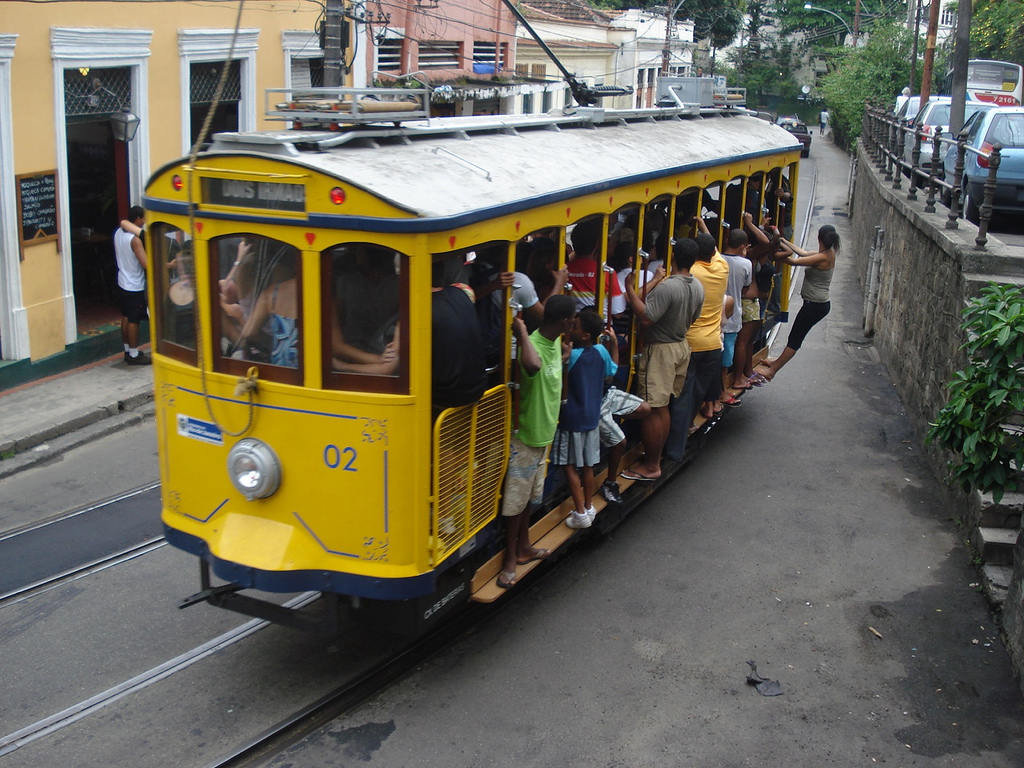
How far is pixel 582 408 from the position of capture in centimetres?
611

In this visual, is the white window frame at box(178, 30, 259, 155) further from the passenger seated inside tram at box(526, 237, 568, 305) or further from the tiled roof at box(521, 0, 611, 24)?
the tiled roof at box(521, 0, 611, 24)

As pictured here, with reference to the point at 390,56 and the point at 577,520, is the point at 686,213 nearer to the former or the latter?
the point at 577,520

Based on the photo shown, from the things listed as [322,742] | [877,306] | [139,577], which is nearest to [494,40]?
[877,306]

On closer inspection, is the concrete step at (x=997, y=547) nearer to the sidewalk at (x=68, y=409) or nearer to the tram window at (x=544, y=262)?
the tram window at (x=544, y=262)

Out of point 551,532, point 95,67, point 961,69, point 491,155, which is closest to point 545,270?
point 491,155

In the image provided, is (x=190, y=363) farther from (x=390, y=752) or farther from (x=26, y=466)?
(x=26, y=466)

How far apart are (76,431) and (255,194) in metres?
5.39

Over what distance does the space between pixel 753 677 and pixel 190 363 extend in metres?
3.35

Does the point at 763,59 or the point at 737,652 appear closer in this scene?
the point at 737,652

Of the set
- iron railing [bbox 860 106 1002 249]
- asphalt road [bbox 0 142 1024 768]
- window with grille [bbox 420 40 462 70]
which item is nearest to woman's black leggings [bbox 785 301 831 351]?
iron railing [bbox 860 106 1002 249]

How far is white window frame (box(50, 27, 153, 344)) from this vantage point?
10320mm

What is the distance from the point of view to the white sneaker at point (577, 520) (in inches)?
253

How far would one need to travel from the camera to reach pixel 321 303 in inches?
184

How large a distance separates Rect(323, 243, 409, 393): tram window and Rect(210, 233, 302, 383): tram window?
0.17m
